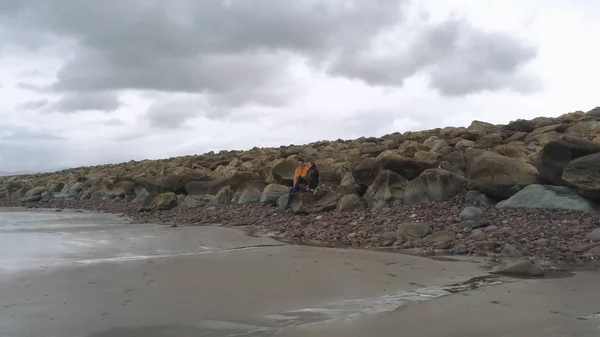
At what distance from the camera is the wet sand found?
14.4ft

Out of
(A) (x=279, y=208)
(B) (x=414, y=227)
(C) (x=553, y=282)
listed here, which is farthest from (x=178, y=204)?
(C) (x=553, y=282)

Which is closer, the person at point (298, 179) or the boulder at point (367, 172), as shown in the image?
the boulder at point (367, 172)

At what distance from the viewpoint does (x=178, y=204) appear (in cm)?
1680

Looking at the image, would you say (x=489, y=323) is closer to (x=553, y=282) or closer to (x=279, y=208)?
(x=553, y=282)

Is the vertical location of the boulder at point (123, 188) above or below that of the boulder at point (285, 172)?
below

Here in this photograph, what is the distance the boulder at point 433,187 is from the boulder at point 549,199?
118 cm

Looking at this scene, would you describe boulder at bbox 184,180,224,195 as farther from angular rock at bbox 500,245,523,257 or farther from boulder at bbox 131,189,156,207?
angular rock at bbox 500,245,523,257

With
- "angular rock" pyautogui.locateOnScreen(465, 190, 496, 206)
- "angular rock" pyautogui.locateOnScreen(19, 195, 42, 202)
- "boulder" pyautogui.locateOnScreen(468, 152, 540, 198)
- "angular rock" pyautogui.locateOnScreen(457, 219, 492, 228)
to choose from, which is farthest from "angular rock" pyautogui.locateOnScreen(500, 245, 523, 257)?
"angular rock" pyautogui.locateOnScreen(19, 195, 42, 202)

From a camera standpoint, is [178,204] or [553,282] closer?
[553,282]

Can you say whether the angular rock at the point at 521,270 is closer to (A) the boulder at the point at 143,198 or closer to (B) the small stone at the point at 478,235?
(B) the small stone at the point at 478,235

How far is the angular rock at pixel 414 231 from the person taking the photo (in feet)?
29.5

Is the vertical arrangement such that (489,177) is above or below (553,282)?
above

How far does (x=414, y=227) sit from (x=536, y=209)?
7.68 ft

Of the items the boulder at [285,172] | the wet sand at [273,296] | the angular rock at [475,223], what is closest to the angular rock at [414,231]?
the angular rock at [475,223]
